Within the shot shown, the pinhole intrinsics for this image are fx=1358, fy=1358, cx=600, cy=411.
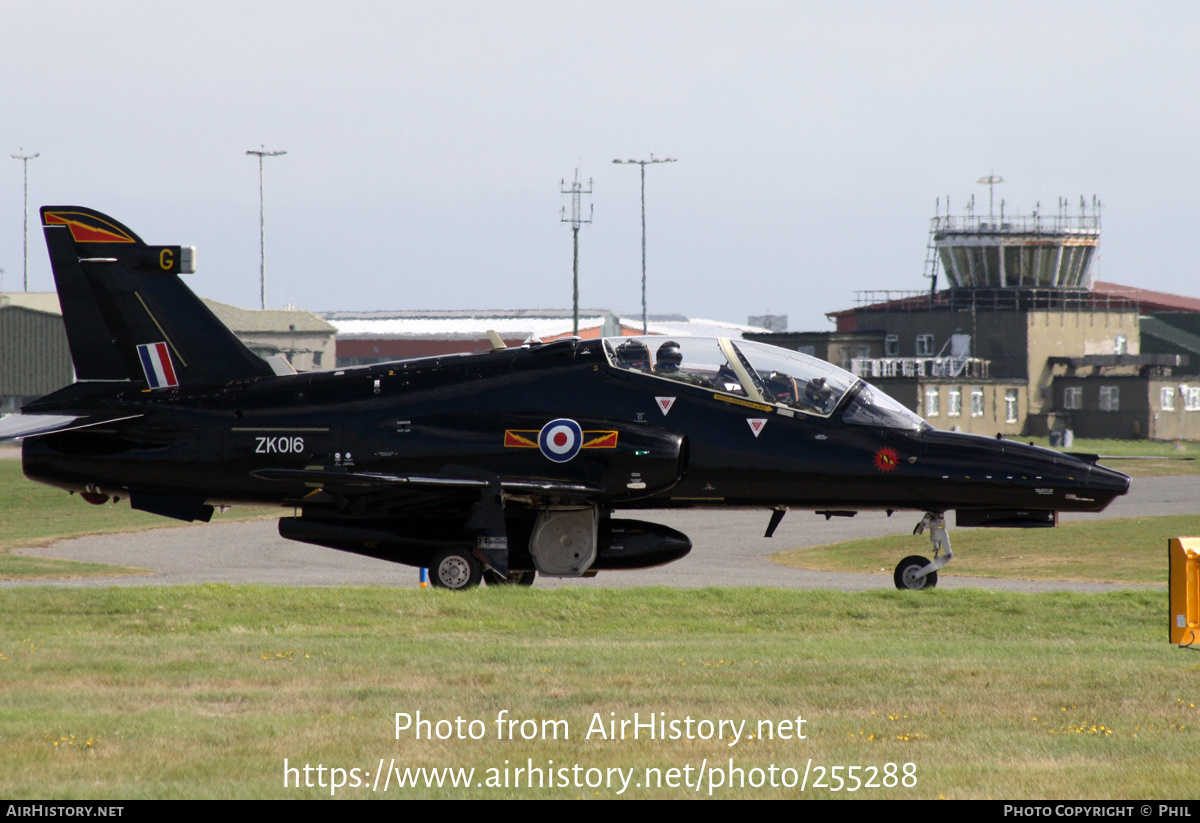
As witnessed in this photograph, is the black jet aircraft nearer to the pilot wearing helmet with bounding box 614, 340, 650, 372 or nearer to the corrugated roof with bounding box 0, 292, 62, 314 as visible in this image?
the pilot wearing helmet with bounding box 614, 340, 650, 372

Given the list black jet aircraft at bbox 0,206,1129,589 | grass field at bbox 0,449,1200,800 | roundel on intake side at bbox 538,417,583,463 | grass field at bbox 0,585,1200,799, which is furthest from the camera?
roundel on intake side at bbox 538,417,583,463

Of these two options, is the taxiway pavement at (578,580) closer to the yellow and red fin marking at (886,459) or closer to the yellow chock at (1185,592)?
the yellow and red fin marking at (886,459)

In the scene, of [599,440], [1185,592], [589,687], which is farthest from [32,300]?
[1185,592]

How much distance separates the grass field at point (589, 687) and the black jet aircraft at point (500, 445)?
105 centimetres

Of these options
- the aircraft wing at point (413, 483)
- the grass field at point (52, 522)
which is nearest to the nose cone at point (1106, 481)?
the aircraft wing at point (413, 483)

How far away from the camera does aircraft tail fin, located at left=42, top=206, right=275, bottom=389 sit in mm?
16922

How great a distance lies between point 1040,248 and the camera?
7875 centimetres

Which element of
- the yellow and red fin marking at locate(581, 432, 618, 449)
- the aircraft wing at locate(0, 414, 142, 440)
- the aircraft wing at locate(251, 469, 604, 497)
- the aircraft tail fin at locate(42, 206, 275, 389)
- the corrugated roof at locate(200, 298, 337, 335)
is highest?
the corrugated roof at locate(200, 298, 337, 335)

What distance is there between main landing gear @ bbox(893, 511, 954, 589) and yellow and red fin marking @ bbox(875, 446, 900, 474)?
91 centimetres

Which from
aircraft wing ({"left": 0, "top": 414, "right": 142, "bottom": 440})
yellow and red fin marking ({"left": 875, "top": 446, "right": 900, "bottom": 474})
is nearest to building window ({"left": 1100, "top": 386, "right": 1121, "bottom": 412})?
yellow and red fin marking ({"left": 875, "top": 446, "right": 900, "bottom": 474})

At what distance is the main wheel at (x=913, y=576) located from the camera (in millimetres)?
15586
